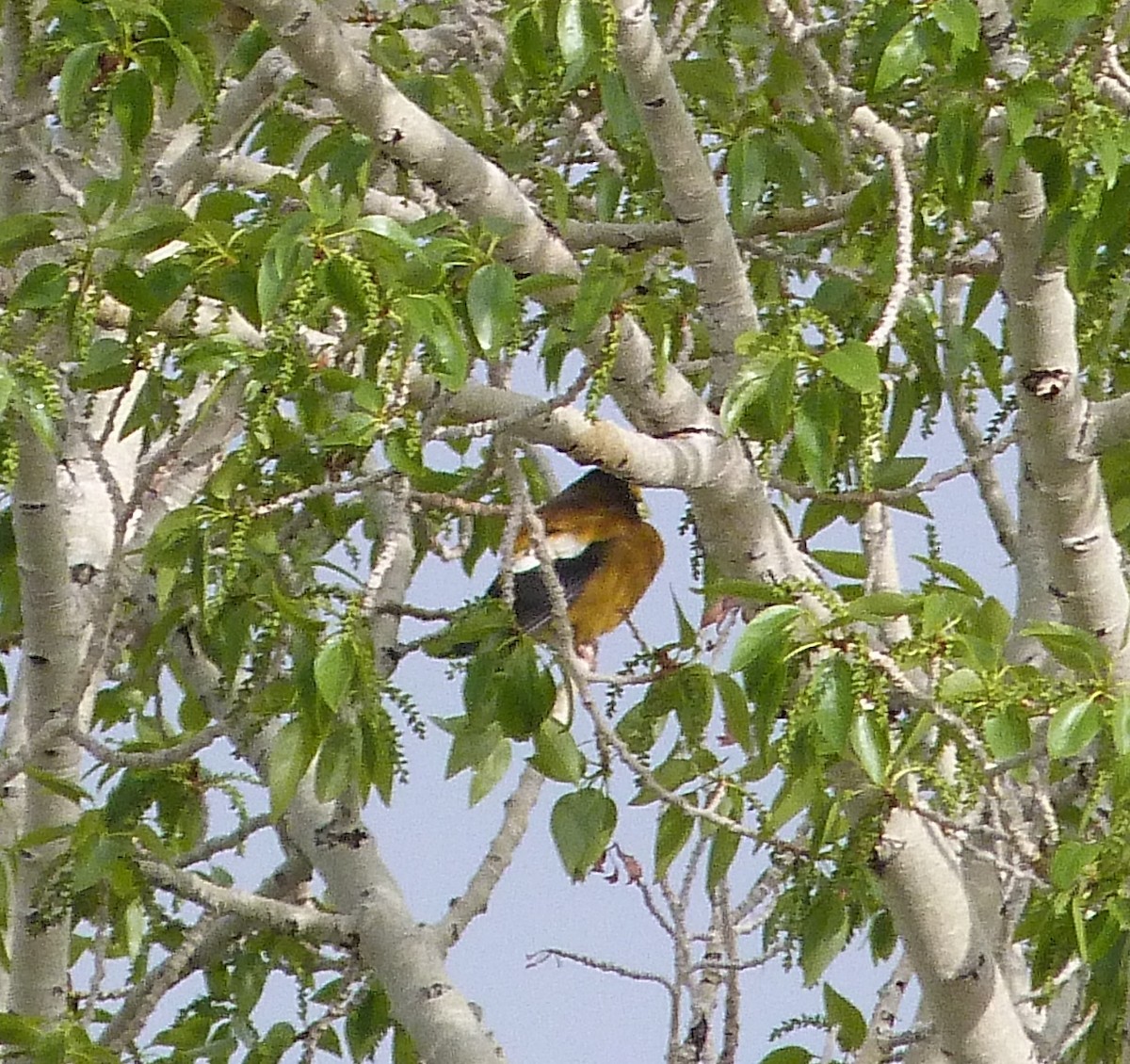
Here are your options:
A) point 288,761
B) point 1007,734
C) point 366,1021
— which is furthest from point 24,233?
point 366,1021

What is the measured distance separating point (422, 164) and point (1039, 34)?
488 millimetres

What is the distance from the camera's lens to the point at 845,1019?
1834 millimetres

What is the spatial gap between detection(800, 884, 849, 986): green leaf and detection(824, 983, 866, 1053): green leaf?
21cm

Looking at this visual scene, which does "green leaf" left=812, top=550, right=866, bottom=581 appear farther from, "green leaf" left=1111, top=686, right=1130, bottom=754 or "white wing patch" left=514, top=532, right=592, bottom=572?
"white wing patch" left=514, top=532, right=592, bottom=572

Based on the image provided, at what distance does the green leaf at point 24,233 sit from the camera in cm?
132

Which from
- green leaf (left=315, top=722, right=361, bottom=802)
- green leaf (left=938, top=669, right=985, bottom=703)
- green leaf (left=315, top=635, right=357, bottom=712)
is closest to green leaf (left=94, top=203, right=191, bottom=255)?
green leaf (left=315, top=635, right=357, bottom=712)

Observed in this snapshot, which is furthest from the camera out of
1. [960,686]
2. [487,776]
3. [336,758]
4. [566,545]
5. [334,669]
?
[566,545]

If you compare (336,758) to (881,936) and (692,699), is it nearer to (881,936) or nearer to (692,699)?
(692,699)

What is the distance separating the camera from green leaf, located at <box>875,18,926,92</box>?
1.26m

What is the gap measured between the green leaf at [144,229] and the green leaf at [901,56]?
51cm

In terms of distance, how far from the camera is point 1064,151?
1363 millimetres

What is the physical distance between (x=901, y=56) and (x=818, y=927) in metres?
0.79

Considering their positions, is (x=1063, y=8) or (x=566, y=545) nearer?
(x=1063, y=8)

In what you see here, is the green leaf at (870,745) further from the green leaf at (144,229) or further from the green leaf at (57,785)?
the green leaf at (57,785)
